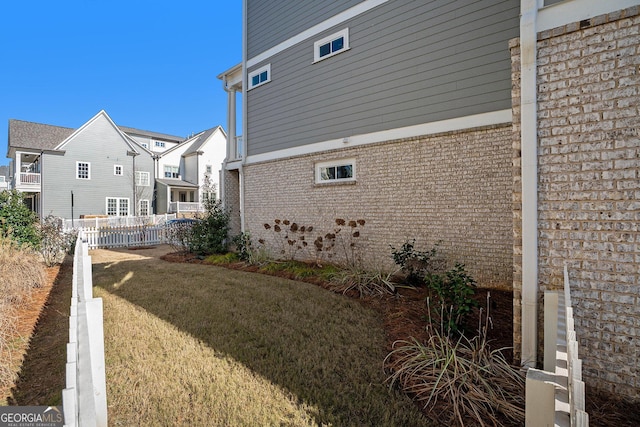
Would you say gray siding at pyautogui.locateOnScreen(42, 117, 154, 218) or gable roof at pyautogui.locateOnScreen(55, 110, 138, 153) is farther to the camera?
gable roof at pyautogui.locateOnScreen(55, 110, 138, 153)

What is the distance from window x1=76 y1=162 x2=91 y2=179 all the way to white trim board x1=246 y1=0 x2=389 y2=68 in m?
20.3

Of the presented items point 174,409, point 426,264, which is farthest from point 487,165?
point 174,409

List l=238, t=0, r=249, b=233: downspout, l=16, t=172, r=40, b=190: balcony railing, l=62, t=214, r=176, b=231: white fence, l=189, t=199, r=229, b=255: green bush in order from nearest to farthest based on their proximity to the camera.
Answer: l=189, t=199, r=229, b=255: green bush, l=238, t=0, r=249, b=233: downspout, l=62, t=214, r=176, b=231: white fence, l=16, t=172, r=40, b=190: balcony railing

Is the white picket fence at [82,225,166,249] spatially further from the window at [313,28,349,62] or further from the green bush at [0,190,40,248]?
the window at [313,28,349,62]

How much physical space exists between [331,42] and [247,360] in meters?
8.09

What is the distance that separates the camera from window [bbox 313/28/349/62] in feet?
26.8

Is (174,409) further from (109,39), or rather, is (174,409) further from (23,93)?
(23,93)

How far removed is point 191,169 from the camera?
30.5 m

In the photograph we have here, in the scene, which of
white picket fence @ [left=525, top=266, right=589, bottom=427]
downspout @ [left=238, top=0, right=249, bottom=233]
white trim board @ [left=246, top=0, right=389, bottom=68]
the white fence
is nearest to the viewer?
white picket fence @ [left=525, top=266, right=589, bottom=427]

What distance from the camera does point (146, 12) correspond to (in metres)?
15.6

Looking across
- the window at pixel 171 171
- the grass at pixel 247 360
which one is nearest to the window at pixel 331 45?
the grass at pixel 247 360

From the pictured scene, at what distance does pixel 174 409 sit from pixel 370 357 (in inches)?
76.0

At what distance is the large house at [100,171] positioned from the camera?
22703mm

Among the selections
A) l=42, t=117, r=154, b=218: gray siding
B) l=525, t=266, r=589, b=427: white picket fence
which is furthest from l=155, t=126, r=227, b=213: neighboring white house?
l=525, t=266, r=589, b=427: white picket fence
